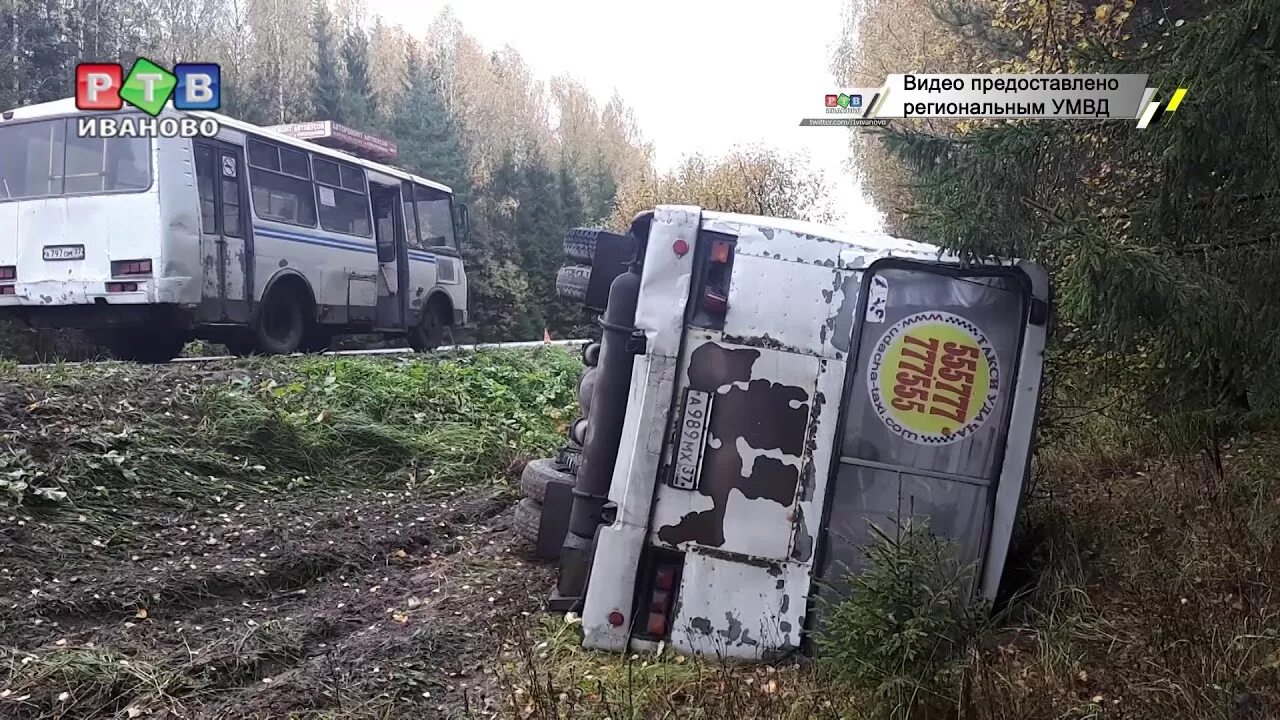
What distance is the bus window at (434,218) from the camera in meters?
14.2

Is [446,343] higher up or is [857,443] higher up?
[857,443]

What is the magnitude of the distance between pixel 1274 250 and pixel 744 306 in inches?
69.9

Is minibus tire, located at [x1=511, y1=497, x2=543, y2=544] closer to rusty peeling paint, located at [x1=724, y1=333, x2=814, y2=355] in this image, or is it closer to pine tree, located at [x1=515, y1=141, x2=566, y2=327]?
rusty peeling paint, located at [x1=724, y1=333, x2=814, y2=355]

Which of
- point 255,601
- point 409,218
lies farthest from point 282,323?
point 255,601

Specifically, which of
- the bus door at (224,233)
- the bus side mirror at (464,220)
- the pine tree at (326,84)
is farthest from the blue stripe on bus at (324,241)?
the pine tree at (326,84)

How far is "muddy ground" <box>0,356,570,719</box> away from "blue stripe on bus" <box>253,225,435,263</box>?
200 inches

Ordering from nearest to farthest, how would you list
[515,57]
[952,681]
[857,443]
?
[952,681] → [857,443] → [515,57]

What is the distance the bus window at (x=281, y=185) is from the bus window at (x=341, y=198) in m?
0.24

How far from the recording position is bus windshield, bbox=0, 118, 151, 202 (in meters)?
9.40

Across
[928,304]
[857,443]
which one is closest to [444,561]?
[857,443]

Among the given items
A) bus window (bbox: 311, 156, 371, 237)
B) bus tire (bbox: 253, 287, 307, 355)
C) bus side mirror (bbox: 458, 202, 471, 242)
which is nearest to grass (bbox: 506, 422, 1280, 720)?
bus tire (bbox: 253, 287, 307, 355)

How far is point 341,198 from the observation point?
1246 cm

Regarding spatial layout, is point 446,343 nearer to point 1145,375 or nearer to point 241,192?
point 241,192

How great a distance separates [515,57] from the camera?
57.4 meters
